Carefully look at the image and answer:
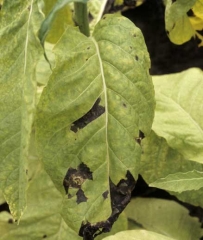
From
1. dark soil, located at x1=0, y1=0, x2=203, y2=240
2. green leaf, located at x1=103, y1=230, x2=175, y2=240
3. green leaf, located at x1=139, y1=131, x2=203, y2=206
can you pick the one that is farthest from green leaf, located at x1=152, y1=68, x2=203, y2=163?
dark soil, located at x1=0, y1=0, x2=203, y2=240

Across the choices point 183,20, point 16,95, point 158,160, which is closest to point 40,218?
point 158,160

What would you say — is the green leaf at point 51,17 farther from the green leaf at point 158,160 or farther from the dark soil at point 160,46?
the dark soil at point 160,46

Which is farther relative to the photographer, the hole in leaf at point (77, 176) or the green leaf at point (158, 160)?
the green leaf at point (158, 160)

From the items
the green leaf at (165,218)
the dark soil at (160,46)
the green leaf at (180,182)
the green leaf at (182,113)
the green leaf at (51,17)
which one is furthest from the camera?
the dark soil at (160,46)

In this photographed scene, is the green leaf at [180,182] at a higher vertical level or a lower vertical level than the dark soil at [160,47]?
higher

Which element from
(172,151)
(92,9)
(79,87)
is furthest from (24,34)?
(92,9)

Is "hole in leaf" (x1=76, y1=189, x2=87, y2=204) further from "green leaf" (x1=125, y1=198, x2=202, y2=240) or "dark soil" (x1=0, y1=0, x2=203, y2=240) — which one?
"dark soil" (x1=0, y1=0, x2=203, y2=240)

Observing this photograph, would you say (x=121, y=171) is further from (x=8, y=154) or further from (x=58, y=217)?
(x=58, y=217)

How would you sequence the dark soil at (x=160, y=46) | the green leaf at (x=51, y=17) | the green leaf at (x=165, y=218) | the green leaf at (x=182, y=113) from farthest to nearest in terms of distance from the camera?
1. the dark soil at (x=160, y=46)
2. the green leaf at (x=165, y=218)
3. the green leaf at (x=182, y=113)
4. the green leaf at (x=51, y=17)

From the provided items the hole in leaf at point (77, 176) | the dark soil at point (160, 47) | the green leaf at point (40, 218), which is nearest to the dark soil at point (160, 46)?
the dark soil at point (160, 47)
